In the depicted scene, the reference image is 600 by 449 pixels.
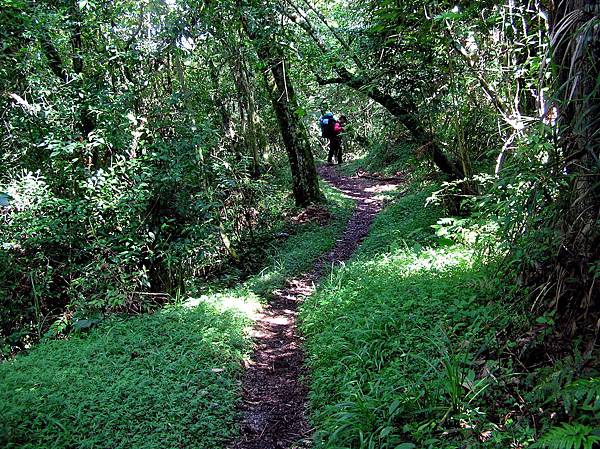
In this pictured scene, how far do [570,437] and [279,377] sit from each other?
3.45 metres

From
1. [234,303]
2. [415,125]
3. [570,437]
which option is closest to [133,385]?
[234,303]

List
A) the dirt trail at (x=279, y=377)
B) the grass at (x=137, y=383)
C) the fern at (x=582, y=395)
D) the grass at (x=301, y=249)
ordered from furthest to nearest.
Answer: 1. the grass at (x=301, y=249)
2. the dirt trail at (x=279, y=377)
3. the grass at (x=137, y=383)
4. the fern at (x=582, y=395)

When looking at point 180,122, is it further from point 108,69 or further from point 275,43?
point 275,43

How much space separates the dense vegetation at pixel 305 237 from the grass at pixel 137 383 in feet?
0.10

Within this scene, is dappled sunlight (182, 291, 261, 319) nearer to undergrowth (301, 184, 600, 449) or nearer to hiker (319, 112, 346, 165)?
undergrowth (301, 184, 600, 449)

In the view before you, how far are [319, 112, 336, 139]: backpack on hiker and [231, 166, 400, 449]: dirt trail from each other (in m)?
9.35

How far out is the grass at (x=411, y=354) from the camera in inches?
124

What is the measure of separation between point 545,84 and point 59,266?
7405 mm

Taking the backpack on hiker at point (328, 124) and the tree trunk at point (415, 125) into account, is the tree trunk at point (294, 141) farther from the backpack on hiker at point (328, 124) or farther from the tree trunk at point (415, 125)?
the backpack on hiker at point (328, 124)

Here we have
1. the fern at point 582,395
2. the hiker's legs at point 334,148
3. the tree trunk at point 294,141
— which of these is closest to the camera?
the fern at point 582,395

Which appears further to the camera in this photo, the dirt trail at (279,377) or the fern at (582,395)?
the dirt trail at (279,377)

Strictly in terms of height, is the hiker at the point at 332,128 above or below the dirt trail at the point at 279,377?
above

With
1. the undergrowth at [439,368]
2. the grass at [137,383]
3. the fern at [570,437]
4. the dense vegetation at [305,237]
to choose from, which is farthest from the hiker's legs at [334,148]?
the fern at [570,437]

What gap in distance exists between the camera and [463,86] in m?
7.09
